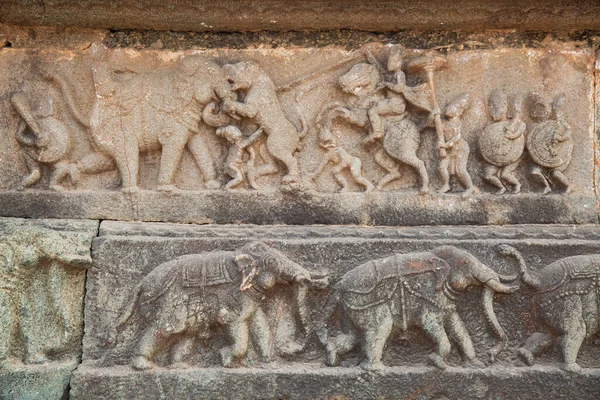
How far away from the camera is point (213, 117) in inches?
183

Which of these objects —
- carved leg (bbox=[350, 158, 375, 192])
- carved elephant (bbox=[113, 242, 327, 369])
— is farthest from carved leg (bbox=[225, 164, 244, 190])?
carved leg (bbox=[350, 158, 375, 192])

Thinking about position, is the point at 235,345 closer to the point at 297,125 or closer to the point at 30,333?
the point at 30,333

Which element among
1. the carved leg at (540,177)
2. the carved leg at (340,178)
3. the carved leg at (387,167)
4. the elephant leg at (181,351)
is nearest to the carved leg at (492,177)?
the carved leg at (540,177)

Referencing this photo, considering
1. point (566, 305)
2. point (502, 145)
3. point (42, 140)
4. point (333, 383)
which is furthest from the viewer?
point (502, 145)

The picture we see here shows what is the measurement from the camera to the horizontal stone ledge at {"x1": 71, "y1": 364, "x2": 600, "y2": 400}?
13.9ft

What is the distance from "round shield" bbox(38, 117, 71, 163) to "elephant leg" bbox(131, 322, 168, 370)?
4.25 feet

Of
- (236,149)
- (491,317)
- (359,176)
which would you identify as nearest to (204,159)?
Answer: (236,149)

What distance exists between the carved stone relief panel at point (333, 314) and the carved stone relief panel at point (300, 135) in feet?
0.73

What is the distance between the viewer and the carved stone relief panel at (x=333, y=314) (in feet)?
14.0

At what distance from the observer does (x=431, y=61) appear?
183 inches

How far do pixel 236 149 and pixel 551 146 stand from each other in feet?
6.88

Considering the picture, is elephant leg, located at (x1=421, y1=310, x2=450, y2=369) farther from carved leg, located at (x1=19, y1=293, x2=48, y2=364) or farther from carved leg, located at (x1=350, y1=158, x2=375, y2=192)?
carved leg, located at (x1=19, y1=293, x2=48, y2=364)

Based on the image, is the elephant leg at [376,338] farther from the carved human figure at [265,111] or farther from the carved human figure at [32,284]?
the carved human figure at [32,284]

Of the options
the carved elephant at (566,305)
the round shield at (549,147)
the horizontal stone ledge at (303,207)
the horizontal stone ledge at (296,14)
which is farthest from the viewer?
the round shield at (549,147)
